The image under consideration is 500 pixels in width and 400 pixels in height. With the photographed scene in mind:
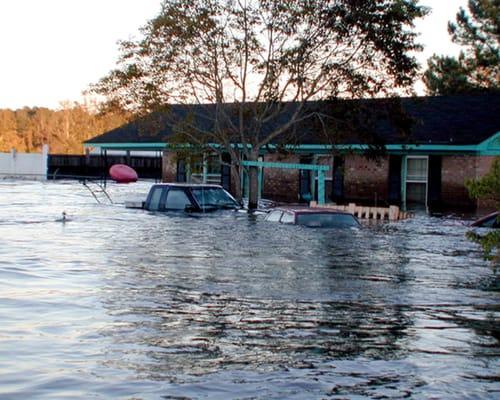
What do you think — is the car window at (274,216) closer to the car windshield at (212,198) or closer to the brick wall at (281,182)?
the car windshield at (212,198)

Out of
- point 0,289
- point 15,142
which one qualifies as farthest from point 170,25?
point 15,142

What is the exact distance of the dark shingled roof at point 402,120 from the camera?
32.8 meters

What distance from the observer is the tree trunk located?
31.9 metres

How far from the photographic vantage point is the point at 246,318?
10.2 m

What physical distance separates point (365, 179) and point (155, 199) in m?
15.0

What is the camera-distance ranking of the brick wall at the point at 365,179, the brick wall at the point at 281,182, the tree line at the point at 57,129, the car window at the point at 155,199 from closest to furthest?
the car window at the point at 155,199 < the brick wall at the point at 365,179 < the brick wall at the point at 281,182 < the tree line at the point at 57,129

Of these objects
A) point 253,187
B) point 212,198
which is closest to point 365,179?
point 253,187

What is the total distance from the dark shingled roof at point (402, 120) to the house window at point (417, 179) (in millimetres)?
1233

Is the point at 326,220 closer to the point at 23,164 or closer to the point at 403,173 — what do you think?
the point at 403,173

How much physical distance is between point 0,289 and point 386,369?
6.25 m

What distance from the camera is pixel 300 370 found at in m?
7.71

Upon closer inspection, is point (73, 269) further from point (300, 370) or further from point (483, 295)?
point (300, 370)

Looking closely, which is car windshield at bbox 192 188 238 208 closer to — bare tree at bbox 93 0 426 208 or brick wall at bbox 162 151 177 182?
bare tree at bbox 93 0 426 208

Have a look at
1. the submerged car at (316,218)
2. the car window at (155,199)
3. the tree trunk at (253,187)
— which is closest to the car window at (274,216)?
the submerged car at (316,218)
